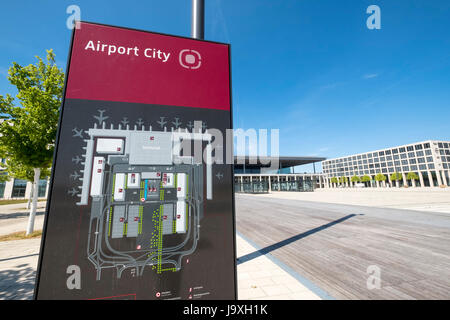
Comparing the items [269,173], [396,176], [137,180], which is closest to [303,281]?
[137,180]

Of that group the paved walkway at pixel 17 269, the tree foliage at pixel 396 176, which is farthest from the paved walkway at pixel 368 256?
the tree foliage at pixel 396 176

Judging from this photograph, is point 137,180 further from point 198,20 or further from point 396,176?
point 396,176

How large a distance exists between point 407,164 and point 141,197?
4425 inches

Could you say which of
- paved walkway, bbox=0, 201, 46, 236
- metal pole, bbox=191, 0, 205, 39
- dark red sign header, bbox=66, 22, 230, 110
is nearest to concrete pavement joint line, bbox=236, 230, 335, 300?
dark red sign header, bbox=66, 22, 230, 110

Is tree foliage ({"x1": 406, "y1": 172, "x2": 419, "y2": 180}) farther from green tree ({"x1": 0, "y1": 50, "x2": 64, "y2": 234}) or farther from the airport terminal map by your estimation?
green tree ({"x1": 0, "y1": 50, "x2": 64, "y2": 234})

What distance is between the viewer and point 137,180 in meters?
2.41

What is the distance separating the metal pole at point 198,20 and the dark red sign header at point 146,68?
1.25 ft

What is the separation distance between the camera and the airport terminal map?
2.07 m

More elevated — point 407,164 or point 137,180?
point 407,164

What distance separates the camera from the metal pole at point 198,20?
118 inches

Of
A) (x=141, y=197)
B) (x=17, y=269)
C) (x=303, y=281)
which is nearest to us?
(x=141, y=197)
